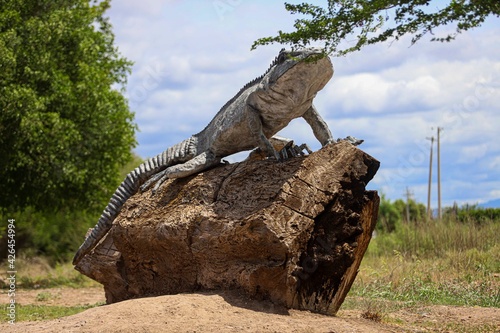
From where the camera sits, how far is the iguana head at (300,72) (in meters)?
7.21

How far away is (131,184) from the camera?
909cm

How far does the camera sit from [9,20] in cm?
1609

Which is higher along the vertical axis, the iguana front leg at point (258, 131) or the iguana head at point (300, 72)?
the iguana head at point (300, 72)

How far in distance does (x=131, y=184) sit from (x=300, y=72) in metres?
2.88

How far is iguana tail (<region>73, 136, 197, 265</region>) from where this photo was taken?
Result: 29.0 ft

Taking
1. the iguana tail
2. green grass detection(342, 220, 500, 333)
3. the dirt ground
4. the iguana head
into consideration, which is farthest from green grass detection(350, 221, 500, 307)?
the iguana head

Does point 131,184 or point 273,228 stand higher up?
point 131,184

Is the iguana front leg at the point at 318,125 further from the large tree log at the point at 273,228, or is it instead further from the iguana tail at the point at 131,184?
the iguana tail at the point at 131,184

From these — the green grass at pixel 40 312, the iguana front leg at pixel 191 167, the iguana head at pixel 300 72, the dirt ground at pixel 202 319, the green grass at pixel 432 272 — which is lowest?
the green grass at pixel 40 312

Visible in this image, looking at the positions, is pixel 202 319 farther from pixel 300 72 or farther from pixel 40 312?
pixel 40 312

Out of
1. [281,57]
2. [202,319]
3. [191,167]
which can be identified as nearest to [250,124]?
[281,57]

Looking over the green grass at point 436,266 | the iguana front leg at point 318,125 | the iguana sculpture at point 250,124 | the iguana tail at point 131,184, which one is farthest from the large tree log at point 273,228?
the green grass at point 436,266

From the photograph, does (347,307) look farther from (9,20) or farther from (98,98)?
(9,20)

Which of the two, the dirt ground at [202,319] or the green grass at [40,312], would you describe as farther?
the green grass at [40,312]
